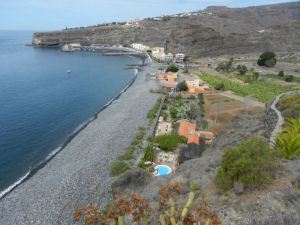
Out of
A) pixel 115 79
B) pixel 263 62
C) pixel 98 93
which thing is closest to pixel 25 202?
pixel 98 93

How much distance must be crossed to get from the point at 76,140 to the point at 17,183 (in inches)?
398

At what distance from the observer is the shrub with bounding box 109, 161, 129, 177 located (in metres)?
22.4

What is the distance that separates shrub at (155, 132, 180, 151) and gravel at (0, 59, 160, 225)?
491 centimetres

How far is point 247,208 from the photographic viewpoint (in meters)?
9.23

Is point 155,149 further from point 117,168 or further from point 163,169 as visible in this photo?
point 117,168

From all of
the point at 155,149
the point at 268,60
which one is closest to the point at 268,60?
the point at 268,60

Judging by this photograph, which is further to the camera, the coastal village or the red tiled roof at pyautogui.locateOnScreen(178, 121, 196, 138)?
the red tiled roof at pyautogui.locateOnScreen(178, 121, 196, 138)

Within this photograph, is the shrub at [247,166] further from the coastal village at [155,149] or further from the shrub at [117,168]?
the shrub at [117,168]

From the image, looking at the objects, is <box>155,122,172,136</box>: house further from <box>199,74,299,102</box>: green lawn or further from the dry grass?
<box>199,74,299,102</box>: green lawn

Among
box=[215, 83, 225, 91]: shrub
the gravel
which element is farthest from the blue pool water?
box=[215, 83, 225, 91]: shrub

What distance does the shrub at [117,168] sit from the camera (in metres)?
22.4

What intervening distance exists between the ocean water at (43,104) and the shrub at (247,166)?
24.7 m

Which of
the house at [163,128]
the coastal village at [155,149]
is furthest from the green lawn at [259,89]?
the house at [163,128]

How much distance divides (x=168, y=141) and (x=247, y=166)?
17582 mm
